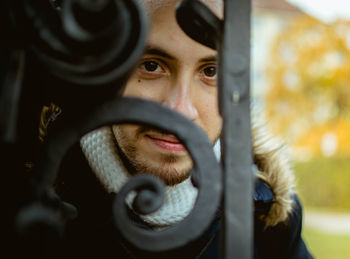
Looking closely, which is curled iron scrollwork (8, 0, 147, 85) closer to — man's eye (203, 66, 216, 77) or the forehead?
the forehead

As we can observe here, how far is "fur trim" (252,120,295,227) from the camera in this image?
2.01m

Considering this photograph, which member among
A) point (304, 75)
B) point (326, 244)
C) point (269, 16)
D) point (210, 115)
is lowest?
point (326, 244)

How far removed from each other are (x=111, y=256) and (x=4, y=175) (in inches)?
35.9

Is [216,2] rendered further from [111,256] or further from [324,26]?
[324,26]

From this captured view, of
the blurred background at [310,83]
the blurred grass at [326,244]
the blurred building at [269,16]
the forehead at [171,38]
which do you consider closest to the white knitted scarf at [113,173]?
the forehead at [171,38]

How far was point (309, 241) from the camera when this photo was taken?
932 cm

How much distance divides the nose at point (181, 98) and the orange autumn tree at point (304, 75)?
73.7 feet

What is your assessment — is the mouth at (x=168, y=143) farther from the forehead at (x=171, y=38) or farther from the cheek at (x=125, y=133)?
the forehead at (x=171, y=38)

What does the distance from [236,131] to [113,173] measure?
1068 mm

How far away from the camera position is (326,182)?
17703 millimetres

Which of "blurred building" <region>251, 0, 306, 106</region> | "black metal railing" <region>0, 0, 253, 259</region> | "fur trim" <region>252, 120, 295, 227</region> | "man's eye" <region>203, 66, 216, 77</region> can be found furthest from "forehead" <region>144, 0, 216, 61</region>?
"blurred building" <region>251, 0, 306, 106</region>

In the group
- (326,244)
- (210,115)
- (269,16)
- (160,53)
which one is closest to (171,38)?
Result: (160,53)

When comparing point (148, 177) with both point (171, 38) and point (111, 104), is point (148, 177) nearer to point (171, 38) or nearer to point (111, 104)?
point (111, 104)

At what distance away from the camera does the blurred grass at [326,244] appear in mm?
7902
